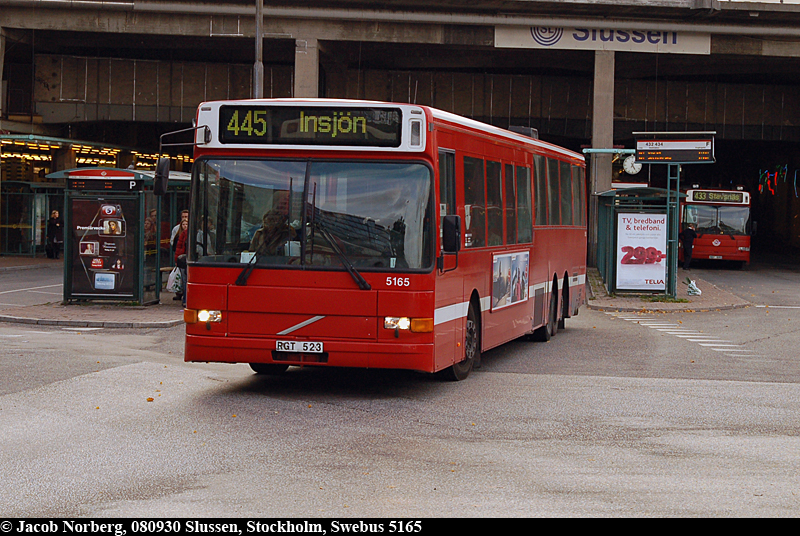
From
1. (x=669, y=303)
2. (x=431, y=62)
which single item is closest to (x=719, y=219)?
(x=431, y=62)

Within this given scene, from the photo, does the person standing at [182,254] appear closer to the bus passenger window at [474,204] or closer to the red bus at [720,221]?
the bus passenger window at [474,204]

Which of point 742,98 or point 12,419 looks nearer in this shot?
point 12,419

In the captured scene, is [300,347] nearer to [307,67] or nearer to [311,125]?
[311,125]

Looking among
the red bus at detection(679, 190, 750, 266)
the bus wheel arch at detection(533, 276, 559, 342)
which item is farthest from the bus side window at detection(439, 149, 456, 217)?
the red bus at detection(679, 190, 750, 266)

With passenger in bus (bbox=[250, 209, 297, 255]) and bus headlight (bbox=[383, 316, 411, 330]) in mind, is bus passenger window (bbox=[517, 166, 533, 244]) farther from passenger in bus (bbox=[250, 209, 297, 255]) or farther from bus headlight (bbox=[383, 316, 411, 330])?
passenger in bus (bbox=[250, 209, 297, 255])

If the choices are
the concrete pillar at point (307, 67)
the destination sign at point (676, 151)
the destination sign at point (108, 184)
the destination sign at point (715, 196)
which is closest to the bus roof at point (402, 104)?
the destination sign at point (108, 184)

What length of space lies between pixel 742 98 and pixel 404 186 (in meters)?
41.5

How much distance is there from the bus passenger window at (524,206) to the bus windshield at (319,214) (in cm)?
384

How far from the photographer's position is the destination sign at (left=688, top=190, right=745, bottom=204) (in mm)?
40812

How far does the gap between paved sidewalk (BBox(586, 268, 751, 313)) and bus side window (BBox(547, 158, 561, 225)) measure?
747 centimetres

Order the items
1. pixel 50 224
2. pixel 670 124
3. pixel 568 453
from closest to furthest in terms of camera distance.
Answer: pixel 568 453 < pixel 50 224 < pixel 670 124

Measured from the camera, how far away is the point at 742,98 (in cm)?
4819
